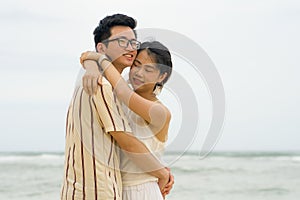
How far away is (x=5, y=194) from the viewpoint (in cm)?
959

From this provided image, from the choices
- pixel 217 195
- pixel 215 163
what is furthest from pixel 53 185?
pixel 215 163

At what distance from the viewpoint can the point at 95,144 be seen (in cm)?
210

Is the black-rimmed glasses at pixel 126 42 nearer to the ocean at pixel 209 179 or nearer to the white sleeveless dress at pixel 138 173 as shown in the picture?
the white sleeveless dress at pixel 138 173

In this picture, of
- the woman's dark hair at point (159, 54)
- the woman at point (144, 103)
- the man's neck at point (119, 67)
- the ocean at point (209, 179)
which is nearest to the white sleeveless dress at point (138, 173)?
the woman at point (144, 103)

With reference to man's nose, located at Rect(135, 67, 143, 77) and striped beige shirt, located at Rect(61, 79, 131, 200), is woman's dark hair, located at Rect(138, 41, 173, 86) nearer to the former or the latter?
man's nose, located at Rect(135, 67, 143, 77)

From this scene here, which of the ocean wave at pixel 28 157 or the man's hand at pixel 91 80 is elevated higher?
the ocean wave at pixel 28 157

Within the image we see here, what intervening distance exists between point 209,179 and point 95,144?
9.60 m

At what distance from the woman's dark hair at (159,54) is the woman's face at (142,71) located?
2 cm

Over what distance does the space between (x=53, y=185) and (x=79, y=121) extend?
861cm

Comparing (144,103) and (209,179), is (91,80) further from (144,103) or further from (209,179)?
(209,179)

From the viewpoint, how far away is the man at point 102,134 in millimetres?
2084

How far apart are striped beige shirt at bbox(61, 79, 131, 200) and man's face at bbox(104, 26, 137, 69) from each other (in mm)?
132

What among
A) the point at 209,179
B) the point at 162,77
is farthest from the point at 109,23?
the point at 209,179

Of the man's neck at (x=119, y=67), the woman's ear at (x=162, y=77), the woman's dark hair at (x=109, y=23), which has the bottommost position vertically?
the woman's ear at (x=162, y=77)
